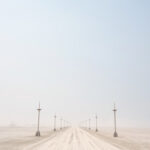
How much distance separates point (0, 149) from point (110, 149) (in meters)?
10.4

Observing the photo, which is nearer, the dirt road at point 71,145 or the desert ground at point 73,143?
the dirt road at point 71,145

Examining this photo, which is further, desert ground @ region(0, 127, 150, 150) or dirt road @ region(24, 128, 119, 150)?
desert ground @ region(0, 127, 150, 150)

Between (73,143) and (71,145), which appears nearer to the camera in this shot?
(71,145)

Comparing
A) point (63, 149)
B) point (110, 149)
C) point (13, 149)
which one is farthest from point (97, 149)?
point (13, 149)

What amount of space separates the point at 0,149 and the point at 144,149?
46.8ft

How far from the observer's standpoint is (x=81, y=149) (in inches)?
857

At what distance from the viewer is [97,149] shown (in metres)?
22.0

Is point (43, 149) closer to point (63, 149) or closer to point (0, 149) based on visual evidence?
point (63, 149)

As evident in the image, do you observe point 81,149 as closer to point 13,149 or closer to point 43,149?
point 43,149

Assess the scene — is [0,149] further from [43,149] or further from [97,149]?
[97,149]

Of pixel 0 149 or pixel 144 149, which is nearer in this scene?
pixel 0 149

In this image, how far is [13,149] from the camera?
890 inches

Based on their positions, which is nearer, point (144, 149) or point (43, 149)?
point (43, 149)

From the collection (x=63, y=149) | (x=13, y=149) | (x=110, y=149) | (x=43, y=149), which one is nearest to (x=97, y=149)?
(x=110, y=149)
